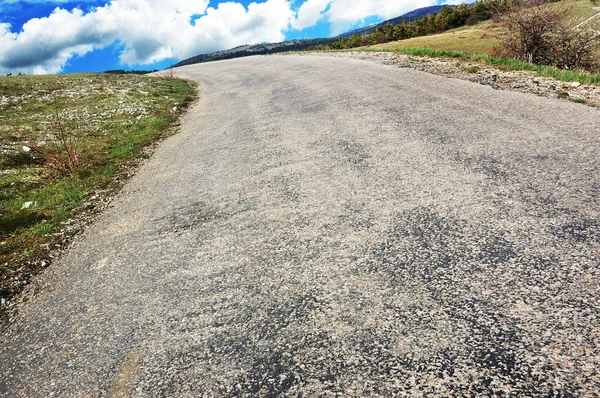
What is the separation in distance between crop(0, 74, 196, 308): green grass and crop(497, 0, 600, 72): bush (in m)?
12.9

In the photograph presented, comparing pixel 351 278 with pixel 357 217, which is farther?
pixel 357 217

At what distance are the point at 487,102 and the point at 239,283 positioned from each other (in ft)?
22.7

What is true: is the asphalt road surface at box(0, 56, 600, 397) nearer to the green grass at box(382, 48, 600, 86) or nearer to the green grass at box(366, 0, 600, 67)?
the green grass at box(382, 48, 600, 86)

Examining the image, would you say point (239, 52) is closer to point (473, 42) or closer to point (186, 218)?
point (473, 42)

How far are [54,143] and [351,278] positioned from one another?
1095 centimetres

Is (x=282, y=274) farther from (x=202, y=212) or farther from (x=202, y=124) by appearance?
(x=202, y=124)

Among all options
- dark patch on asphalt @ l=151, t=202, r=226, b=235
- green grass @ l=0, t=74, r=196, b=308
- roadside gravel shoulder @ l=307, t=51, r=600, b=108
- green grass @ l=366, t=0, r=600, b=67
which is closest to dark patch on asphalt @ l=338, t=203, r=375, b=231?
dark patch on asphalt @ l=151, t=202, r=226, b=235

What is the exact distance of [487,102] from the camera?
7.66m

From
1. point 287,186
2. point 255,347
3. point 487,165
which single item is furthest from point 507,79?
point 255,347

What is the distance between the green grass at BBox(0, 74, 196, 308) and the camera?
18.2 feet

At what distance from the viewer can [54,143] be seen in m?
10.5

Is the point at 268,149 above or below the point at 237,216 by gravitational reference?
above

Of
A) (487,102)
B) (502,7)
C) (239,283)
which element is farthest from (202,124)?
(502,7)

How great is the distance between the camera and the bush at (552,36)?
11734 millimetres
